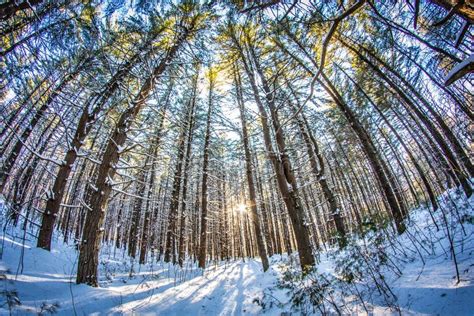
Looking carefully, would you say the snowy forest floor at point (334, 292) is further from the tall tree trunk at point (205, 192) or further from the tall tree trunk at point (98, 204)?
the tall tree trunk at point (205, 192)

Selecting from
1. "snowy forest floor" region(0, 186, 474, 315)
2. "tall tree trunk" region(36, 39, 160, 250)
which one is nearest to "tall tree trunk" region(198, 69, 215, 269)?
"tall tree trunk" region(36, 39, 160, 250)

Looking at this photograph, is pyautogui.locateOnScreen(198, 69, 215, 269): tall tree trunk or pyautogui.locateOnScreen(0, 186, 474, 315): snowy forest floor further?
pyautogui.locateOnScreen(198, 69, 215, 269): tall tree trunk

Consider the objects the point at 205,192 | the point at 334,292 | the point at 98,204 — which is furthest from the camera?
the point at 205,192

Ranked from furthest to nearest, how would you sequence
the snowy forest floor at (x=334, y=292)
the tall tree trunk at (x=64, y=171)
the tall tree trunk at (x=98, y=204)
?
the tall tree trunk at (x=64, y=171)
the tall tree trunk at (x=98, y=204)
the snowy forest floor at (x=334, y=292)

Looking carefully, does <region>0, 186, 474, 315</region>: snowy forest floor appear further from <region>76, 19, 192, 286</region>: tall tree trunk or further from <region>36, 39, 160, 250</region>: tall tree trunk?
<region>36, 39, 160, 250</region>: tall tree trunk

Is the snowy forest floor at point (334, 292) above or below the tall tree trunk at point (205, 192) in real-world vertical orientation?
below

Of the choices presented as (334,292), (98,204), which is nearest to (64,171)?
(98,204)

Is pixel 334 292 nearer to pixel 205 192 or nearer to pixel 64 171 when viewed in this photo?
pixel 205 192

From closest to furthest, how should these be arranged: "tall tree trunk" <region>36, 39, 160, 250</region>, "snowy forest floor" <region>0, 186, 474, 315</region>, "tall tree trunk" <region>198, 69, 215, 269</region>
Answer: "snowy forest floor" <region>0, 186, 474, 315</region> → "tall tree trunk" <region>36, 39, 160, 250</region> → "tall tree trunk" <region>198, 69, 215, 269</region>

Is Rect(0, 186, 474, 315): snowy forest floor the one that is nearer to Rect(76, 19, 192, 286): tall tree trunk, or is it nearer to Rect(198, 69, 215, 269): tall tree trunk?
Rect(76, 19, 192, 286): tall tree trunk

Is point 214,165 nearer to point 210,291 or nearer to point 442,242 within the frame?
point 210,291

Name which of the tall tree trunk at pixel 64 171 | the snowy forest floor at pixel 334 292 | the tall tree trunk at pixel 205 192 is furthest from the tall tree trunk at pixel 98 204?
the tall tree trunk at pixel 205 192

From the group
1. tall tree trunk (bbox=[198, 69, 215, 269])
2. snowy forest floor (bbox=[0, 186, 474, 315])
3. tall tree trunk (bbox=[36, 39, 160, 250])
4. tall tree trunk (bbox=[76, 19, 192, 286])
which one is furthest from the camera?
tall tree trunk (bbox=[198, 69, 215, 269])

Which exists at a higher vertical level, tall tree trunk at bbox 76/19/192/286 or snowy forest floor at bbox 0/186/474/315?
tall tree trunk at bbox 76/19/192/286
